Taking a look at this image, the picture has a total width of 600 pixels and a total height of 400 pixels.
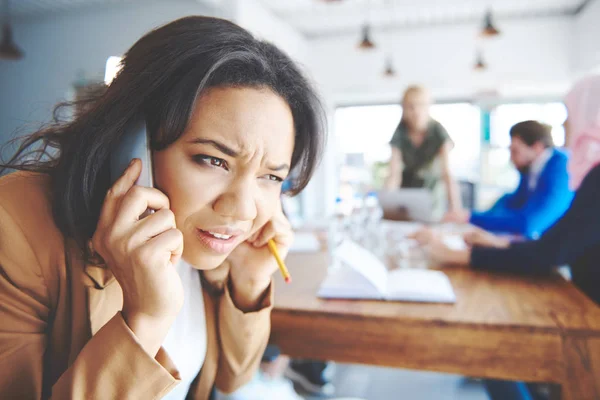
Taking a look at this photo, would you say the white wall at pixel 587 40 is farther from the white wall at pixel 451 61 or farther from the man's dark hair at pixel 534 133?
the man's dark hair at pixel 534 133

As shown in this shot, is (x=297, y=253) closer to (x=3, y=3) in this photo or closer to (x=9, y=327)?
(x=9, y=327)

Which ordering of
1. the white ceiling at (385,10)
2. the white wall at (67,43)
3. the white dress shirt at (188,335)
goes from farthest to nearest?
1. the white ceiling at (385,10)
2. the white wall at (67,43)
3. the white dress shirt at (188,335)

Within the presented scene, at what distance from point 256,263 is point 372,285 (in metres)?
0.39

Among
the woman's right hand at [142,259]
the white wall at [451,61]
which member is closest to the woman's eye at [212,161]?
the woman's right hand at [142,259]

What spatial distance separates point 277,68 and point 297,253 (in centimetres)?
110

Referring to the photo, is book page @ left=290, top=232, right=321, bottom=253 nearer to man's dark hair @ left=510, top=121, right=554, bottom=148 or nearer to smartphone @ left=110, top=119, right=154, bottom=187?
smartphone @ left=110, top=119, right=154, bottom=187

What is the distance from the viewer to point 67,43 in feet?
15.2

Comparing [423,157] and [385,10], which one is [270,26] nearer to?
[385,10]

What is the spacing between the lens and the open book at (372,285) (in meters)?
1.12

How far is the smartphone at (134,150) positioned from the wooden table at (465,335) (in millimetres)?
569

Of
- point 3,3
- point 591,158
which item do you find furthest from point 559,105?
point 3,3

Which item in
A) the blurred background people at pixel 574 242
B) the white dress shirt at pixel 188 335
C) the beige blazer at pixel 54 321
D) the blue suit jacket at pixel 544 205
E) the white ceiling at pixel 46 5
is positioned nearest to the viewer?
the beige blazer at pixel 54 321

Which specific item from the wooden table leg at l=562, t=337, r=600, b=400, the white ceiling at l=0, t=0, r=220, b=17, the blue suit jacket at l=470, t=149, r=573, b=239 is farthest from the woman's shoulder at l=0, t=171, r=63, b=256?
the white ceiling at l=0, t=0, r=220, b=17

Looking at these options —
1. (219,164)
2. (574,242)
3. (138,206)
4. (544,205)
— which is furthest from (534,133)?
(138,206)
